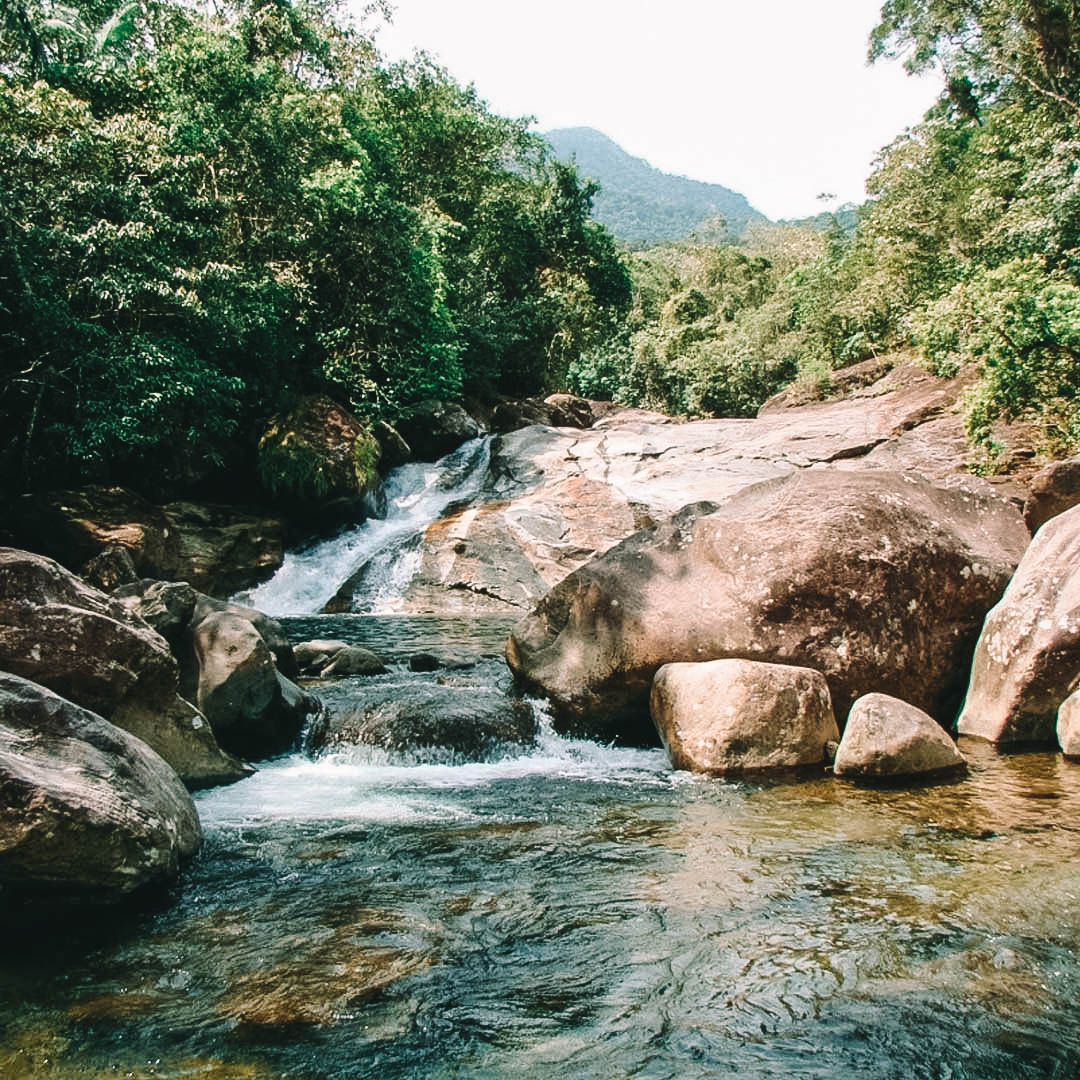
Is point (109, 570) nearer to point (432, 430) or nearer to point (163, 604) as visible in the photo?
point (163, 604)

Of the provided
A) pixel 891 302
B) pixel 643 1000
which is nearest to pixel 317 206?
pixel 891 302

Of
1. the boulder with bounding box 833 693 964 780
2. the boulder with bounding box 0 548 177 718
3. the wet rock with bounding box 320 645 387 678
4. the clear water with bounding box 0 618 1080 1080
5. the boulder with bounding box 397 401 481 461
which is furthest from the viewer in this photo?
the boulder with bounding box 397 401 481 461

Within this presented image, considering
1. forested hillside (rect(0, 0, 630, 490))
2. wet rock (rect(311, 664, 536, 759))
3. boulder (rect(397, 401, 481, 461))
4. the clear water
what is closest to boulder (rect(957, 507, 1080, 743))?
the clear water

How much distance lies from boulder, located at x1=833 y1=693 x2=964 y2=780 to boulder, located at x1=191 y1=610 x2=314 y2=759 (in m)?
4.94

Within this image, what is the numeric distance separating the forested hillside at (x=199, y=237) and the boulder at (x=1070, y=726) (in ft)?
46.9

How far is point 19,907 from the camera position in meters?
3.85

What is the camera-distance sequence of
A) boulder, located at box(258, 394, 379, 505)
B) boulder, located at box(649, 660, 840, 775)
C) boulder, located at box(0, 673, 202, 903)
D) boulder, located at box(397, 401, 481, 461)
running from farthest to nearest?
1. boulder, located at box(397, 401, 481, 461)
2. boulder, located at box(258, 394, 379, 505)
3. boulder, located at box(649, 660, 840, 775)
4. boulder, located at box(0, 673, 202, 903)

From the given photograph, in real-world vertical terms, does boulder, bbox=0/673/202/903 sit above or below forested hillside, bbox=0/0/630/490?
below

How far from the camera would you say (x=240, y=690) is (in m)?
7.43

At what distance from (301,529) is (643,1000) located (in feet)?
57.5

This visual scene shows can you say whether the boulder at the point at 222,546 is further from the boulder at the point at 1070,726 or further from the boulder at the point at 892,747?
the boulder at the point at 1070,726

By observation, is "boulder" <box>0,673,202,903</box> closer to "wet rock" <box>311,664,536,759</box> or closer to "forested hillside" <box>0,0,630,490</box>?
"wet rock" <box>311,664,536,759</box>

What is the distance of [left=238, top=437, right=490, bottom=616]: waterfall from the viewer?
58.4 ft

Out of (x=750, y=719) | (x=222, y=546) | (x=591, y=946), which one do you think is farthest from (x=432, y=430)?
(x=591, y=946)
